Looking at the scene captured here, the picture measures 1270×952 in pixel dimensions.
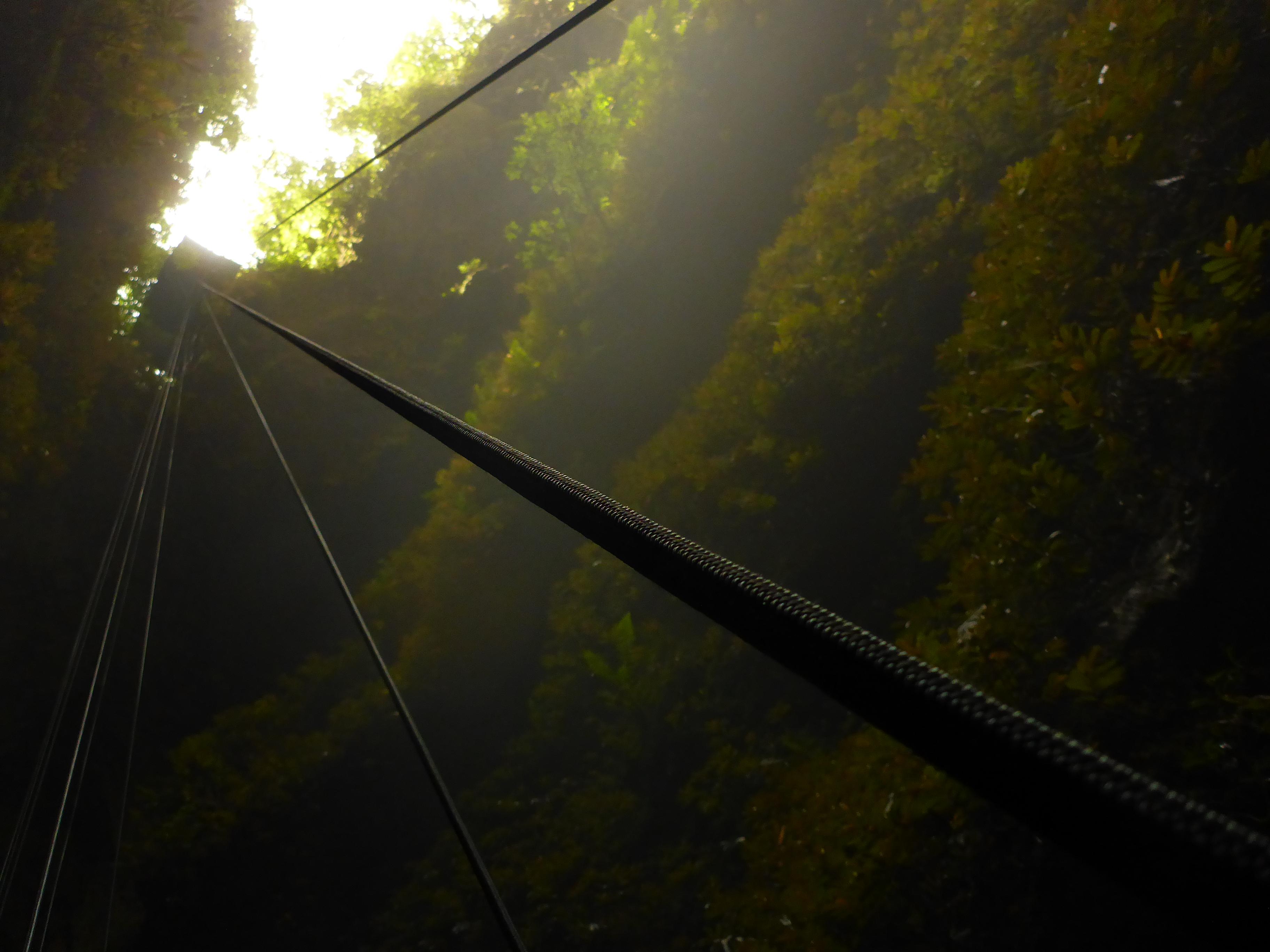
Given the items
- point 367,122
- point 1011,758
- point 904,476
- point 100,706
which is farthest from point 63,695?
point 367,122

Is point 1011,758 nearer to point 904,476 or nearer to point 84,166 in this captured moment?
point 904,476

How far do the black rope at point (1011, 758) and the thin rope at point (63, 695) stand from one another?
6.48 m

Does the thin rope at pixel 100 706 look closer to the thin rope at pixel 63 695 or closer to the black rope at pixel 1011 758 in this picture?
the thin rope at pixel 63 695

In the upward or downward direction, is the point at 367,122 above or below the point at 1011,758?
above

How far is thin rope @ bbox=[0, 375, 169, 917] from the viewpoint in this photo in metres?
6.36

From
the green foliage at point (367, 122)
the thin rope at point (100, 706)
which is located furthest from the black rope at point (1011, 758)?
the green foliage at point (367, 122)

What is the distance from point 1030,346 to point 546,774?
233 inches

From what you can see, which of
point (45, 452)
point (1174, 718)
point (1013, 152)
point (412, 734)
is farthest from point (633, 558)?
point (45, 452)

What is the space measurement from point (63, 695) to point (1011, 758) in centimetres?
748

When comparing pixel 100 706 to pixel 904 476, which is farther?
pixel 100 706

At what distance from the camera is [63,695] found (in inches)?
231

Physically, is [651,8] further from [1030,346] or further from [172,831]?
[172,831]

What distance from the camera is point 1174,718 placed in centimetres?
296

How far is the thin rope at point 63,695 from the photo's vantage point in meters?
6.36
